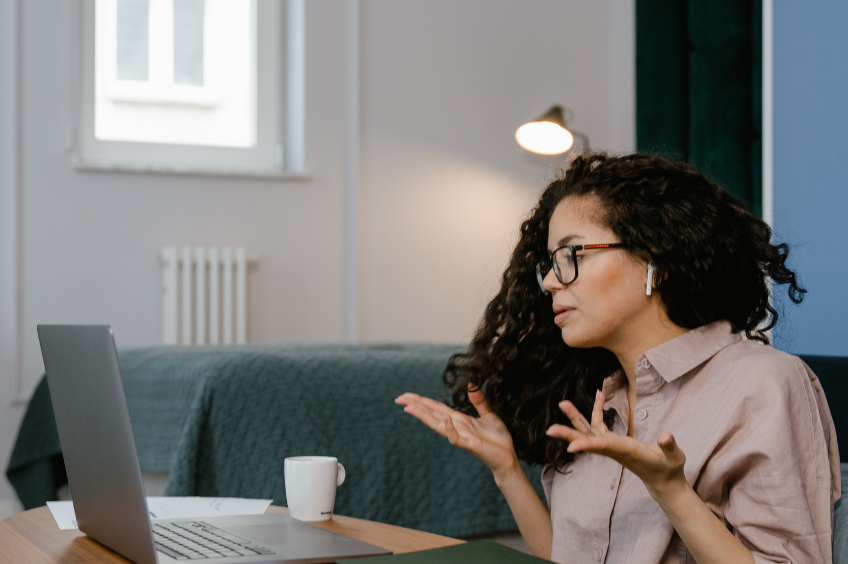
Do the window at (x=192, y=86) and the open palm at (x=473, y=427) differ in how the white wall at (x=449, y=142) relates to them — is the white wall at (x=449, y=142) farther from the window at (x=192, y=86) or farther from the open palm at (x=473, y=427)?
the open palm at (x=473, y=427)

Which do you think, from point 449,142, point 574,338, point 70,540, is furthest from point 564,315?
point 449,142

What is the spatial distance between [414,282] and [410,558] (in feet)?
9.53

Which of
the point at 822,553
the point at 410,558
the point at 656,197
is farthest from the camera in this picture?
the point at 656,197

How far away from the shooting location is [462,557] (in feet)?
2.26

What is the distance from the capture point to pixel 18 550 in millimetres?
750

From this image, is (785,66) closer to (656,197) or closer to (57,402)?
(656,197)

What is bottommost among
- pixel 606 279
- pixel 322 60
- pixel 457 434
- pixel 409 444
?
pixel 409 444

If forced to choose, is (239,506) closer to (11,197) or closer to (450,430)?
(450,430)

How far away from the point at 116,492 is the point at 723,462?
0.57 meters

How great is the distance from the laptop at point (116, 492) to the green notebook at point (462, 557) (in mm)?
46

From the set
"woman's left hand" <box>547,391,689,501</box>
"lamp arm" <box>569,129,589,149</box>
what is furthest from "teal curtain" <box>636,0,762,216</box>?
"woman's left hand" <box>547,391,689,501</box>

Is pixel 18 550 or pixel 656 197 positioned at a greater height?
pixel 656 197

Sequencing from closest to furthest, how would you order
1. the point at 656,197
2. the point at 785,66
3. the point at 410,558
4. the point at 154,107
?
the point at 410,558, the point at 656,197, the point at 785,66, the point at 154,107

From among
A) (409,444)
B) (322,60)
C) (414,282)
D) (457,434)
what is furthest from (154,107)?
(457,434)
